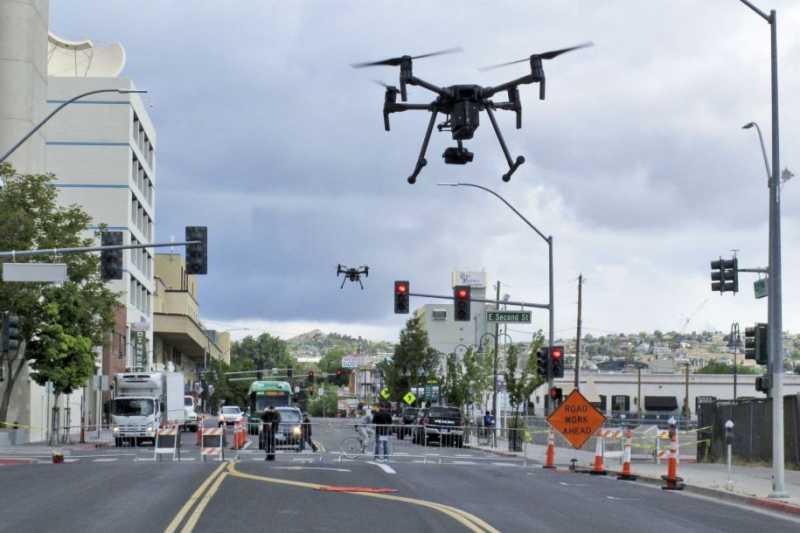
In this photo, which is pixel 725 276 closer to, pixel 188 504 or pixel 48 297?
pixel 188 504

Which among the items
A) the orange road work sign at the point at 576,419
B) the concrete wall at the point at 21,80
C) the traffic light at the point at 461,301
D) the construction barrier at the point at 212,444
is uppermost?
the concrete wall at the point at 21,80

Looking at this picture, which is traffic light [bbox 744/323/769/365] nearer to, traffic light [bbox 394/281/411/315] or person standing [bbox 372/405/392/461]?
person standing [bbox 372/405/392/461]

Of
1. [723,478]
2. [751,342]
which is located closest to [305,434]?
[723,478]

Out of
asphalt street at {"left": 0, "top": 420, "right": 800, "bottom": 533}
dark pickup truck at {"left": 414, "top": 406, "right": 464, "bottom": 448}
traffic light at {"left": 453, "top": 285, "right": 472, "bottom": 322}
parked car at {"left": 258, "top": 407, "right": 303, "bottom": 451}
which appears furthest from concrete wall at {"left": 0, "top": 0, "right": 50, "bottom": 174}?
asphalt street at {"left": 0, "top": 420, "right": 800, "bottom": 533}

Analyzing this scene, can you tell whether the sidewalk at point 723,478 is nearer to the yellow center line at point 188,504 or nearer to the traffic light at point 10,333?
the yellow center line at point 188,504

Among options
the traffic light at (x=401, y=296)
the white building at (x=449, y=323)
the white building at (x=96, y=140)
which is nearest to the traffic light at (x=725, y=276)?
the traffic light at (x=401, y=296)

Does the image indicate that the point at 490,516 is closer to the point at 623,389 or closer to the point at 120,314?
the point at 120,314
